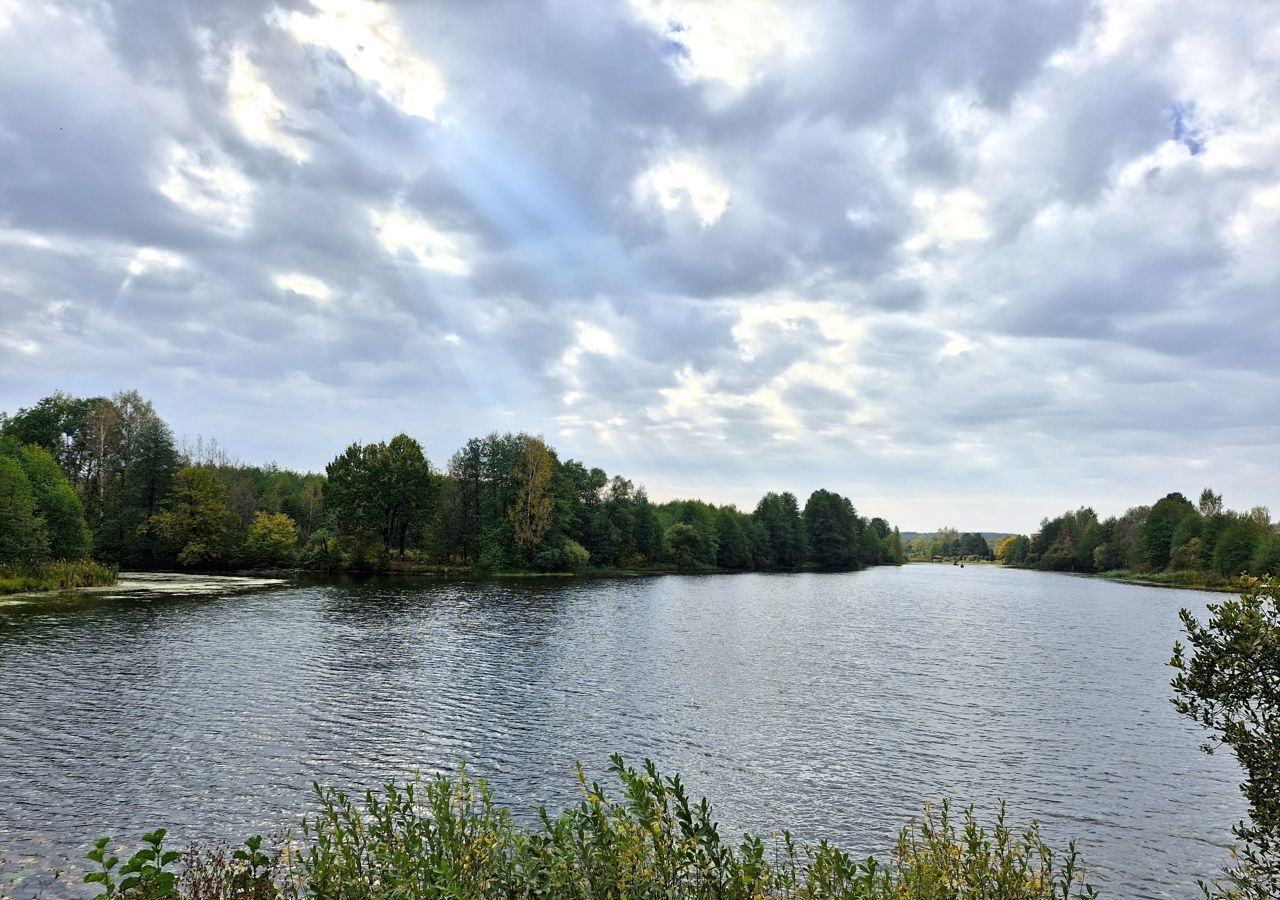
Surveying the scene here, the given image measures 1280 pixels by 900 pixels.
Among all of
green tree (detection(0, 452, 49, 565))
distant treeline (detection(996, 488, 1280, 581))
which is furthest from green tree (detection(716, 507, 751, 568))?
green tree (detection(0, 452, 49, 565))

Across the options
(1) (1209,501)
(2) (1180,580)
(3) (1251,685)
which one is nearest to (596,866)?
(3) (1251,685)

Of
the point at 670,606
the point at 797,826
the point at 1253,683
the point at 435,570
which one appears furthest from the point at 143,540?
the point at 1253,683

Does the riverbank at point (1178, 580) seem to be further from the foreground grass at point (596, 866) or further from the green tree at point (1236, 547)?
the foreground grass at point (596, 866)

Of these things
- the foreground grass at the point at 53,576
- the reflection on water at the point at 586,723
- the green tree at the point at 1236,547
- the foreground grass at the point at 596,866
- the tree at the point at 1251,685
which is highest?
the green tree at the point at 1236,547

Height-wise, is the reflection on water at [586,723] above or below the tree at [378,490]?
below

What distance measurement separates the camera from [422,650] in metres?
Result: 39.9

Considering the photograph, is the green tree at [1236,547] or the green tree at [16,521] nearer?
the green tree at [16,521]

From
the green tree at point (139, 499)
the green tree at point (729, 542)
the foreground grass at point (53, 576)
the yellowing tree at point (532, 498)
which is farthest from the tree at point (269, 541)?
the green tree at point (729, 542)

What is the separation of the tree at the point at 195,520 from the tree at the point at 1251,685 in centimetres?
10606

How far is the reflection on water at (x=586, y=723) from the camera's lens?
58.2 ft

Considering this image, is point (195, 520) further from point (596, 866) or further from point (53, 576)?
point (596, 866)

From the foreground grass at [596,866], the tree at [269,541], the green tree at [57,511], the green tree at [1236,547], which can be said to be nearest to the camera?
the foreground grass at [596,866]

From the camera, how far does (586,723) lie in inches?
1023

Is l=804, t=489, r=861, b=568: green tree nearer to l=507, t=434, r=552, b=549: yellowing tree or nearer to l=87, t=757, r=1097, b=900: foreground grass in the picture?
l=507, t=434, r=552, b=549: yellowing tree
